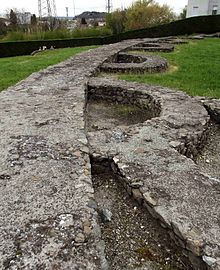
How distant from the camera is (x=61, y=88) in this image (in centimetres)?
596

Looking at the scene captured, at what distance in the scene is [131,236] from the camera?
2508mm

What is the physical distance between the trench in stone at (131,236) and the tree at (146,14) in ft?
106

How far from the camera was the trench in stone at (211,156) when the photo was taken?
3699 mm

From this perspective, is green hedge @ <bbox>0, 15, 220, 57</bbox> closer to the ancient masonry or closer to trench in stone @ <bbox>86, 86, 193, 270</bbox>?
the ancient masonry

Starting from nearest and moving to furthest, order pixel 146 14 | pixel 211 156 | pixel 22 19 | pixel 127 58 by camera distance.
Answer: pixel 211 156 < pixel 127 58 < pixel 146 14 < pixel 22 19

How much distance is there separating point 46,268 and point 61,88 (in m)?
4.51

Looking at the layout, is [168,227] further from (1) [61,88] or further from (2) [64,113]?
(1) [61,88]

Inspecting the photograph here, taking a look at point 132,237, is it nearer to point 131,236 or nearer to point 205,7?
point 131,236

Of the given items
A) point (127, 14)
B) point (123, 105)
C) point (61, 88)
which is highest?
point (127, 14)

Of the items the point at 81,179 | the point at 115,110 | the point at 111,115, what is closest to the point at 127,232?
the point at 81,179

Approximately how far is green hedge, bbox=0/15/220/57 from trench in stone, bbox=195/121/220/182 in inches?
675

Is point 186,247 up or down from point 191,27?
down

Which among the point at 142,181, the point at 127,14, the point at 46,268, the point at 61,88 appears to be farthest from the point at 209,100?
the point at 127,14

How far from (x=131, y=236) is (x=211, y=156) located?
204cm
